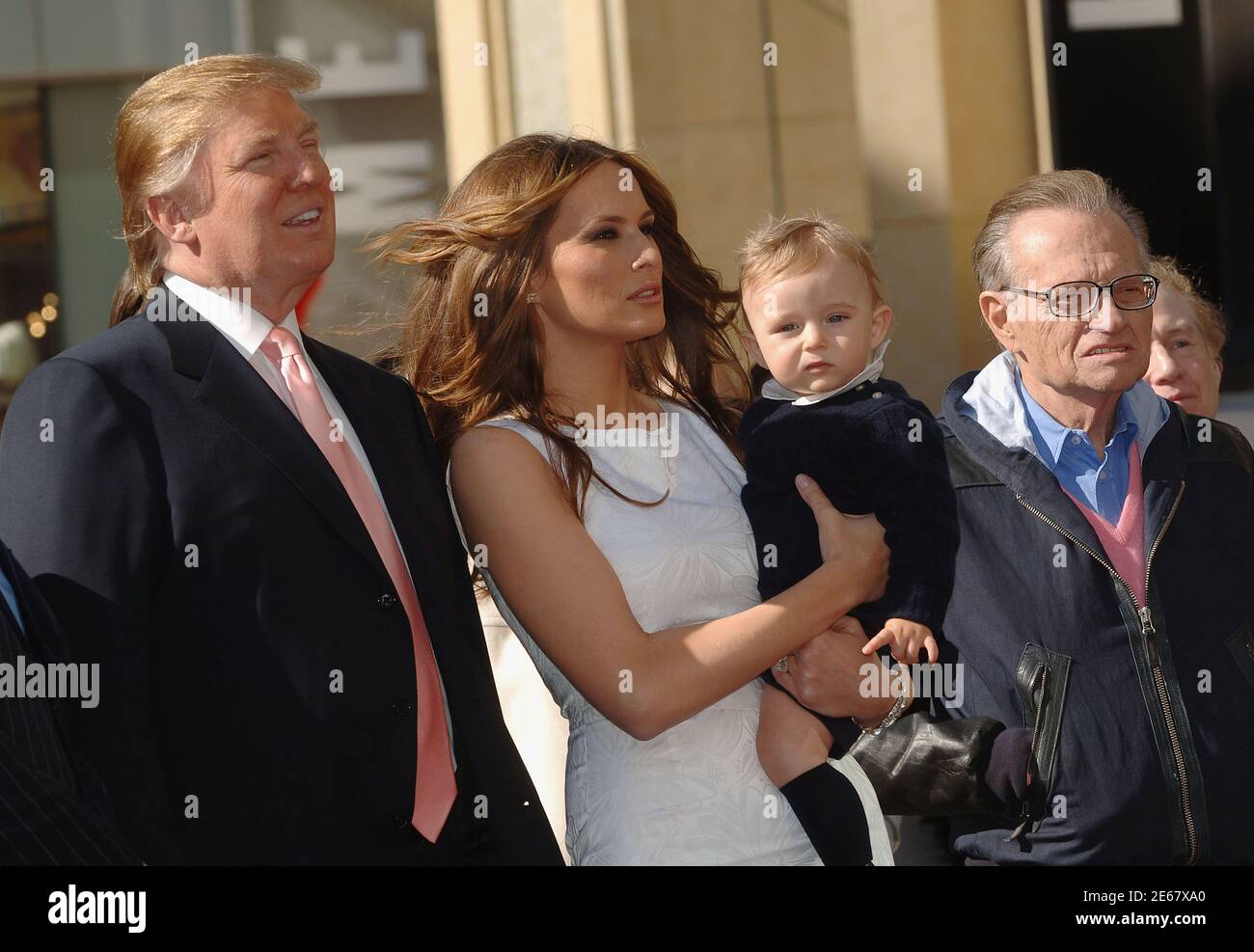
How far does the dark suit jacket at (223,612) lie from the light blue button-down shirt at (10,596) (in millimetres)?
142

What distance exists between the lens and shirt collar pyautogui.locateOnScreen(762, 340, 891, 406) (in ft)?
10.9

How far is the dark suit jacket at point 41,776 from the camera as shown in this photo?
7.20 feet

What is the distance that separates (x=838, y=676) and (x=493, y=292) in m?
1.06

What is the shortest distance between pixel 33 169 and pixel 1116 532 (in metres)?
6.65

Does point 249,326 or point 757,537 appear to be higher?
point 249,326

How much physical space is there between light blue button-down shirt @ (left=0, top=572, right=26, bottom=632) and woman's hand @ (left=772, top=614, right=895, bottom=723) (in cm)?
148

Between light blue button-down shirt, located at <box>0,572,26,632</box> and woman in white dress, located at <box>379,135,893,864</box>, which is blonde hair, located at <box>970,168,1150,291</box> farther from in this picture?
light blue button-down shirt, located at <box>0,572,26,632</box>

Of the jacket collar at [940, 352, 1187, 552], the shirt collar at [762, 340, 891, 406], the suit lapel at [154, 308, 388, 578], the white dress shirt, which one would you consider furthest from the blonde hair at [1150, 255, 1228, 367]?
the suit lapel at [154, 308, 388, 578]

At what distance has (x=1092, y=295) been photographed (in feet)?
11.4

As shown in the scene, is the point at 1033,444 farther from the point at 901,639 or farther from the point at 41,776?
the point at 41,776

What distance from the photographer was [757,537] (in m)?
3.26

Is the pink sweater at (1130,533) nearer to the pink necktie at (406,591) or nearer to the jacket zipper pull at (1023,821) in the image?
the jacket zipper pull at (1023,821)
